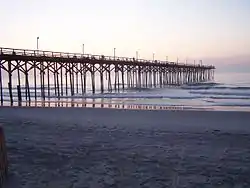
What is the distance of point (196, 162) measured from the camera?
679 centimetres

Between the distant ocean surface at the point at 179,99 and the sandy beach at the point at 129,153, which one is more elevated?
the sandy beach at the point at 129,153

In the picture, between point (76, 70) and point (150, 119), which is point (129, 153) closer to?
point (150, 119)

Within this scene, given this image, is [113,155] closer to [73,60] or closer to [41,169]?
[41,169]

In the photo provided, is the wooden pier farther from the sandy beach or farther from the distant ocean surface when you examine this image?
Result: the sandy beach

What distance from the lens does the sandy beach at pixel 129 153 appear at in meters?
5.70

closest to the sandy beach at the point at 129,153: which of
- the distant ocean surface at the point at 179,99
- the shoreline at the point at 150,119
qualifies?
the shoreline at the point at 150,119

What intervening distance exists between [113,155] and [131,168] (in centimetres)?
104

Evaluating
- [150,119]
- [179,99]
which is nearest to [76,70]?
[179,99]

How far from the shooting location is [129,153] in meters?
7.52

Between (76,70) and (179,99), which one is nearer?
(179,99)

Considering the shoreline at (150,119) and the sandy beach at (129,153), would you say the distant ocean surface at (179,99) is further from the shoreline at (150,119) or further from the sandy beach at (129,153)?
the sandy beach at (129,153)

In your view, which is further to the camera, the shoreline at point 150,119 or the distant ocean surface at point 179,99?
the distant ocean surface at point 179,99

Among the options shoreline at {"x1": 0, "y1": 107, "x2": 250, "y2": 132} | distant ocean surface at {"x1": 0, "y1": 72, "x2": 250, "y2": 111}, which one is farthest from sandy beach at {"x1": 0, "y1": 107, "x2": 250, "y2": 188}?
distant ocean surface at {"x1": 0, "y1": 72, "x2": 250, "y2": 111}

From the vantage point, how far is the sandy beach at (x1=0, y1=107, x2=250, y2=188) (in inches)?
224
